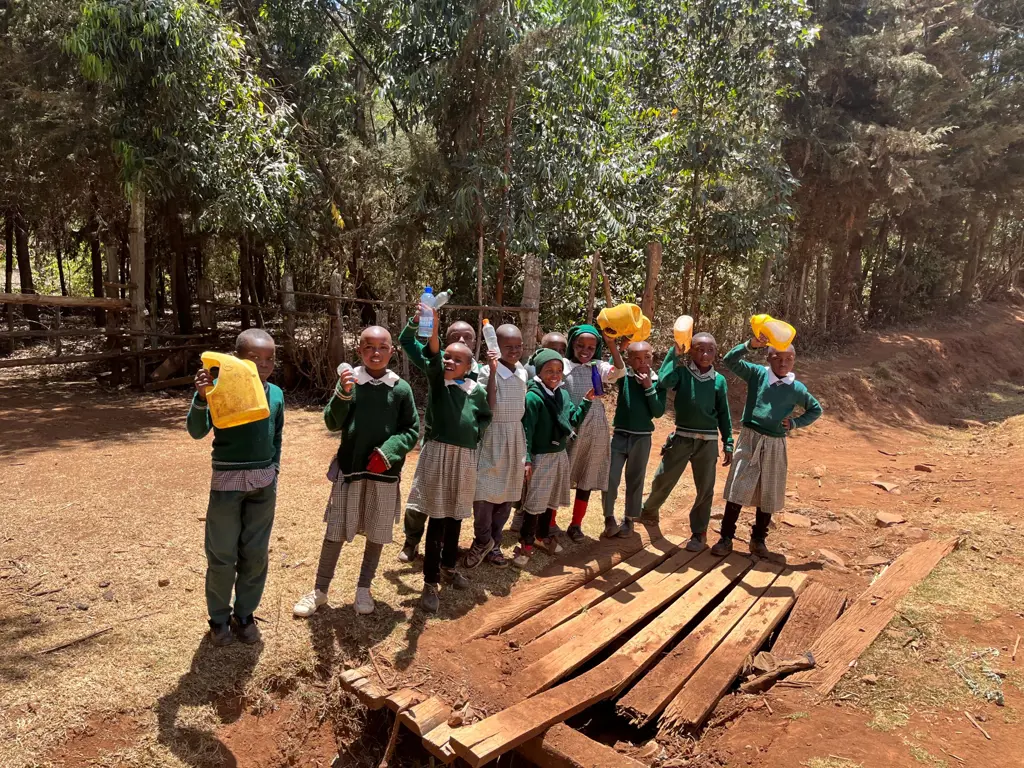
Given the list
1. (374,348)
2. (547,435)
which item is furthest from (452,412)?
(547,435)

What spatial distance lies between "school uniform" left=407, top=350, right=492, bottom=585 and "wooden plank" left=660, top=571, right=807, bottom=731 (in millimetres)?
1388

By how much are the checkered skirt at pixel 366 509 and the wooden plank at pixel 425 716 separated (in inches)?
32.6

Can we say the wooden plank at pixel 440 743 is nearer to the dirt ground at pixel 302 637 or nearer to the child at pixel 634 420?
the dirt ground at pixel 302 637

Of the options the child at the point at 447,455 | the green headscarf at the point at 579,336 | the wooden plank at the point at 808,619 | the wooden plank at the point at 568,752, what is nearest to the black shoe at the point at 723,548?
the wooden plank at the point at 808,619

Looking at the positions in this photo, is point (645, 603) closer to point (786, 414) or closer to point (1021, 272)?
point (786, 414)

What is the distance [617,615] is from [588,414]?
1.32 m

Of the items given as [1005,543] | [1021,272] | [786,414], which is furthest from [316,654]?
[1021,272]

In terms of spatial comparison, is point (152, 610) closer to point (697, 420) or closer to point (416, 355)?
point (416, 355)

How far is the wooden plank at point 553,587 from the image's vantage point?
11.7 feet

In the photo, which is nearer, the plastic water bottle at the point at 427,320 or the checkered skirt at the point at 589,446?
the plastic water bottle at the point at 427,320

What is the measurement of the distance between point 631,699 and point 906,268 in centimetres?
1794

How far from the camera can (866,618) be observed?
3.77 m

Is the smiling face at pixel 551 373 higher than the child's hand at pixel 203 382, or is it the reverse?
the child's hand at pixel 203 382

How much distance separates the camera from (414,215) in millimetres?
8305
